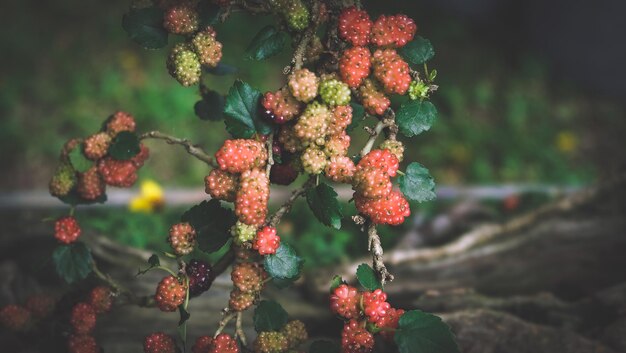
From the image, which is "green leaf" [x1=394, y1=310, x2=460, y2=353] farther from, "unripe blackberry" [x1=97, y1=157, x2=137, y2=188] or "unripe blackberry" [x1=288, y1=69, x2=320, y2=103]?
"unripe blackberry" [x1=97, y1=157, x2=137, y2=188]

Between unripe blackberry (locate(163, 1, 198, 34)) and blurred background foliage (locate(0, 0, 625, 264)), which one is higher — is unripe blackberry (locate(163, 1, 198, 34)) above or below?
below

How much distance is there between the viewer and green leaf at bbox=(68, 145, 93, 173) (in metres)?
1.54

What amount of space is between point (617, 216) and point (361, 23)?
194cm

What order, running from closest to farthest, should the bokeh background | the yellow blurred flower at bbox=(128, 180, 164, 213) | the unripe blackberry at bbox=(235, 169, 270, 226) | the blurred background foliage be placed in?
1. the unripe blackberry at bbox=(235, 169, 270, 226)
2. the yellow blurred flower at bbox=(128, 180, 164, 213)
3. the bokeh background
4. the blurred background foliage

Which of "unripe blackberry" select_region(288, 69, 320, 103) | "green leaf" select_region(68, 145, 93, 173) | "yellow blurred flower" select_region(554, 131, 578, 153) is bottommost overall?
"unripe blackberry" select_region(288, 69, 320, 103)

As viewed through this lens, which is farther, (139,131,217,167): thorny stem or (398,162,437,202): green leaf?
(139,131,217,167): thorny stem

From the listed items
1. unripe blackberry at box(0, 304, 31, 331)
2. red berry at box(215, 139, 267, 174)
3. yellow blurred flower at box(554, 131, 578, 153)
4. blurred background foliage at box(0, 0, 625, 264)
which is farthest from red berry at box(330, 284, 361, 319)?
yellow blurred flower at box(554, 131, 578, 153)

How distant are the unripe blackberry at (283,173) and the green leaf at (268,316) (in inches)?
11.0

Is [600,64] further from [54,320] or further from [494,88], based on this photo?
[54,320]

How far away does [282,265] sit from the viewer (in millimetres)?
1333

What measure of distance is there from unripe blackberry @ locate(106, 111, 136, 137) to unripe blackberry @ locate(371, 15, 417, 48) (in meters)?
0.65

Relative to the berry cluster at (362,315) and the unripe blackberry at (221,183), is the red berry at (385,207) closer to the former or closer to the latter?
the berry cluster at (362,315)

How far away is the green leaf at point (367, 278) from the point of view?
1.32 m

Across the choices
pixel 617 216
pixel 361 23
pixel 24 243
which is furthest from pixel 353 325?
pixel 617 216
